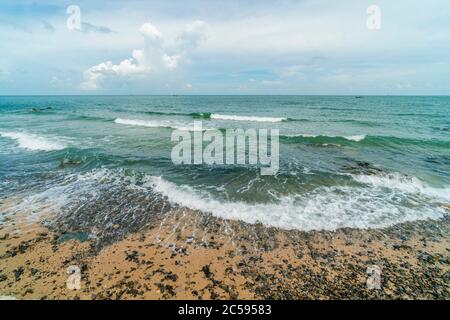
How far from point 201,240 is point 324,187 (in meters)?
6.86

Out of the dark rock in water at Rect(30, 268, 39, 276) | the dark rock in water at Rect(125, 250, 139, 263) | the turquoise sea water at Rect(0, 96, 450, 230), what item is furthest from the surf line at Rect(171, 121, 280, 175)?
the dark rock in water at Rect(30, 268, 39, 276)

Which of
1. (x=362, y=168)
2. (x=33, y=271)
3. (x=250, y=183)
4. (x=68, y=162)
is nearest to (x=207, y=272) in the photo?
(x=33, y=271)

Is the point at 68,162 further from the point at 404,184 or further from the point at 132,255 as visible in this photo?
the point at 404,184

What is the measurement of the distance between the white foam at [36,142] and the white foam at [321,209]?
12776 mm

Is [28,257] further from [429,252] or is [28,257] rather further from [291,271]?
[429,252]

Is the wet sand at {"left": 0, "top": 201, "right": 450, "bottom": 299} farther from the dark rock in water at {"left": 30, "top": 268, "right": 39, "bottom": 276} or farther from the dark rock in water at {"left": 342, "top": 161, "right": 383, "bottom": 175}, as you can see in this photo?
the dark rock in water at {"left": 342, "top": 161, "right": 383, "bottom": 175}

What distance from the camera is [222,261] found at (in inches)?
244

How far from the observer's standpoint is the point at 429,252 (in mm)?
6664

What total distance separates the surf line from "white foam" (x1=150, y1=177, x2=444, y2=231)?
364 centimetres

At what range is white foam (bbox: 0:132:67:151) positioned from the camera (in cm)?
1802

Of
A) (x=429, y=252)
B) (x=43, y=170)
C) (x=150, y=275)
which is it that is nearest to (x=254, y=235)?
(x=150, y=275)

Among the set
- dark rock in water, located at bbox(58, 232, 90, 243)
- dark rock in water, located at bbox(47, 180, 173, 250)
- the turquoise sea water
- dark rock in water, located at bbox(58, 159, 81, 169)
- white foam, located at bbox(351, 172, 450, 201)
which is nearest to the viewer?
dark rock in water, located at bbox(58, 232, 90, 243)

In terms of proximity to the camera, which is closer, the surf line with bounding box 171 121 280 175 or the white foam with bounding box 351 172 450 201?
the white foam with bounding box 351 172 450 201

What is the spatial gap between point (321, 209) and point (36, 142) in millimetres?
22504
